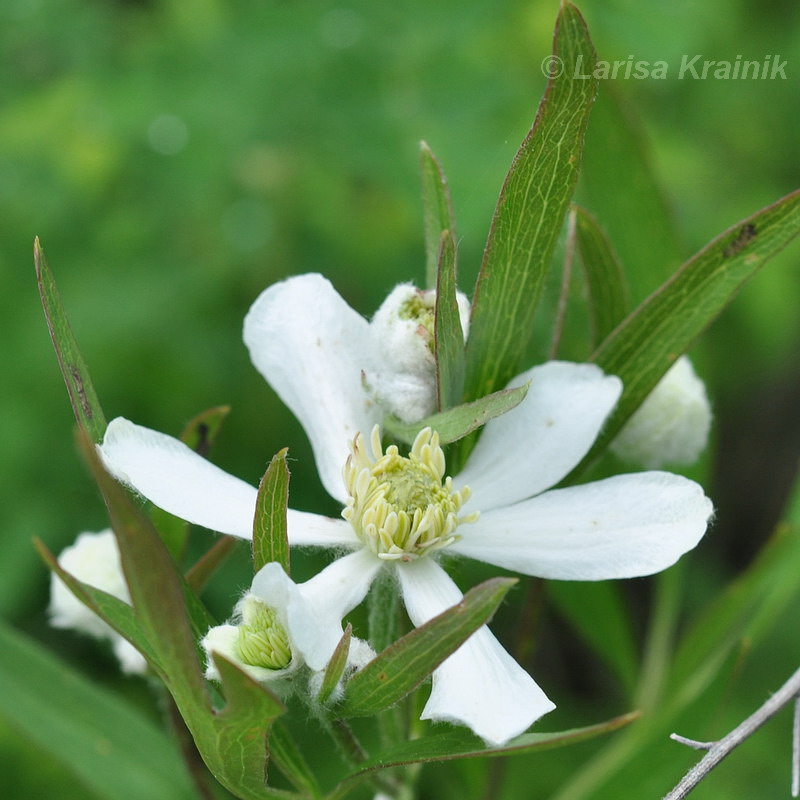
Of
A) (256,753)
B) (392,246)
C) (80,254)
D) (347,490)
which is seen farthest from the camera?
(392,246)

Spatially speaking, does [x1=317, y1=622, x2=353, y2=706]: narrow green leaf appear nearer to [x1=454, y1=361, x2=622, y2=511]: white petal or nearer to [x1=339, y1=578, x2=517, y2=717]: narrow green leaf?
[x1=339, y1=578, x2=517, y2=717]: narrow green leaf

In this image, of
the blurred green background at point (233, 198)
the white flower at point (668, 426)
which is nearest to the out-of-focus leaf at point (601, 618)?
the blurred green background at point (233, 198)

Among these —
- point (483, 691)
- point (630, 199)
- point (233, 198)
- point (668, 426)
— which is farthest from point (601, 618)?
point (233, 198)

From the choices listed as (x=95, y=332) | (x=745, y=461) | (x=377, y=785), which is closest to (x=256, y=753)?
(x=377, y=785)

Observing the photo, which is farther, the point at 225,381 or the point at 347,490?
the point at 225,381

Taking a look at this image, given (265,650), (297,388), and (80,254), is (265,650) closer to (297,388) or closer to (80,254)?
(297,388)

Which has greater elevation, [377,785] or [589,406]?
[589,406]

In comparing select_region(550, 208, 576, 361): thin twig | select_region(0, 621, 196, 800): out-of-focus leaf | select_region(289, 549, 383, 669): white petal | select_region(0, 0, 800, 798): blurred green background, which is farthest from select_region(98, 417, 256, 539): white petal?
select_region(0, 0, 800, 798): blurred green background

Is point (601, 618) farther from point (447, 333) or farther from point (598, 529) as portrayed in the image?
point (447, 333)
